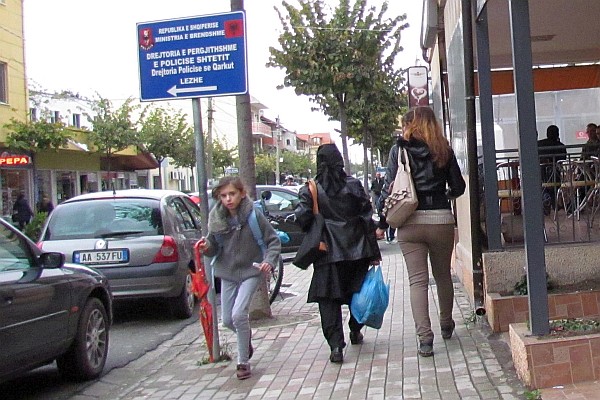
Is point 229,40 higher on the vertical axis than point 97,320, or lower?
higher

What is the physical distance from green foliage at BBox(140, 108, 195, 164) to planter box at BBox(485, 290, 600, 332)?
41294mm

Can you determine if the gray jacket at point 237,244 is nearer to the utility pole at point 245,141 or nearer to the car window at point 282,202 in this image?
the utility pole at point 245,141

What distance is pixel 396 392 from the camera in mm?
5324

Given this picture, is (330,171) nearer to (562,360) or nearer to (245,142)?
(562,360)

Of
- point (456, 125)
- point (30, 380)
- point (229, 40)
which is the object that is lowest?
point (30, 380)

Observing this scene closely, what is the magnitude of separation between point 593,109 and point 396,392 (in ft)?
50.3

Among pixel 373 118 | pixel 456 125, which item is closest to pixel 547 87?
pixel 456 125

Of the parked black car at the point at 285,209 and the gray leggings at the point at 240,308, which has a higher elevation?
the parked black car at the point at 285,209

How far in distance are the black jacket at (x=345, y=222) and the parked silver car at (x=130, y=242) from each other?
3231 mm

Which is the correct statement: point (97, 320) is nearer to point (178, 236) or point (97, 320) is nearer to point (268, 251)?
point (268, 251)

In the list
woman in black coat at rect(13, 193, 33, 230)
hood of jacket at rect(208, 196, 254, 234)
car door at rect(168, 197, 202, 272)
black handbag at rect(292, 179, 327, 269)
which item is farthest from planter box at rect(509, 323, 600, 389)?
woman in black coat at rect(13, 193, 33, 230)

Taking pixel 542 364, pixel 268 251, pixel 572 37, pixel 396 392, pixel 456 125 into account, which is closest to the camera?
pixel 542 364

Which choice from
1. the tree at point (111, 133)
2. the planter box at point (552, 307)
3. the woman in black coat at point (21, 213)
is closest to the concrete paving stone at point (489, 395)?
the planter box at point (552, 307)

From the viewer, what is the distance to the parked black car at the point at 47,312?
18.0 feet
